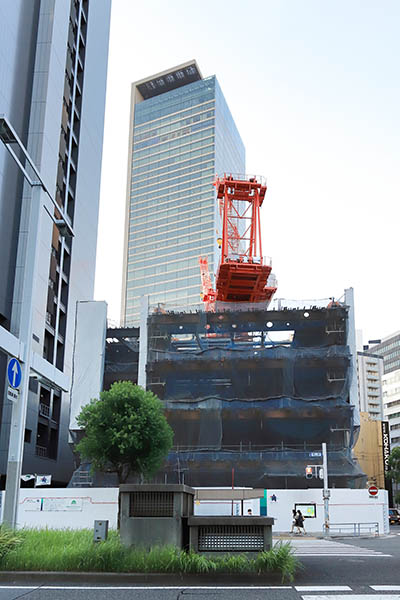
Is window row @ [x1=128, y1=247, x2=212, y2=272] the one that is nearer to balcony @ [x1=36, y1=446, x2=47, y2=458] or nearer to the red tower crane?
the red tower crane

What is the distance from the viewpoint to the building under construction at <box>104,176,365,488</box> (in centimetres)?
4847

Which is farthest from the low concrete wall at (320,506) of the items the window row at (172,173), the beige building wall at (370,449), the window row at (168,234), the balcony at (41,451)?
the window row at (172,173)

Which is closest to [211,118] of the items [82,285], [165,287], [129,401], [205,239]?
[205,239]

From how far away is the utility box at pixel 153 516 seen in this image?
12.1 metres

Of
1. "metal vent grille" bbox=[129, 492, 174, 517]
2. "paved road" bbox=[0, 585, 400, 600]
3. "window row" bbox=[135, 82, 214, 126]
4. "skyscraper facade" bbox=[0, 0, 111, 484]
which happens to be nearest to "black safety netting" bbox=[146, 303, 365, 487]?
"skyscraper facade" bbox=[0, 0, 111, 484]

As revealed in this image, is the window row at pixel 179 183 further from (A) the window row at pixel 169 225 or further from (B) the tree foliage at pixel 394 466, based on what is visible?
(B) the tree foliage at pixel 394 466

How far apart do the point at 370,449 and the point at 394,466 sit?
18.0 meters

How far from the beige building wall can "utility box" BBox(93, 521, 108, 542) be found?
87.1 metres

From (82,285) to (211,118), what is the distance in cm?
11244

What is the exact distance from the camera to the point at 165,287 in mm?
167500

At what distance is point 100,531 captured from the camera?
1243cm

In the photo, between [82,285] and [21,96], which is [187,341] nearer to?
[82,285]

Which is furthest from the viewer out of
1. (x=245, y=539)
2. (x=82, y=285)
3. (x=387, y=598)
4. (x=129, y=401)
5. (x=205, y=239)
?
(x=205, y=239)

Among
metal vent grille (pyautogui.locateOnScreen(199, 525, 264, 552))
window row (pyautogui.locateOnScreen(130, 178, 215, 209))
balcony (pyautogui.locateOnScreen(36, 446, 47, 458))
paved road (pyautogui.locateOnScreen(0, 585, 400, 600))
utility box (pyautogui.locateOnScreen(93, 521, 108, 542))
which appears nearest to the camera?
paved road (pyautogui.locateOnScreen(0, 585, 400, 600))
